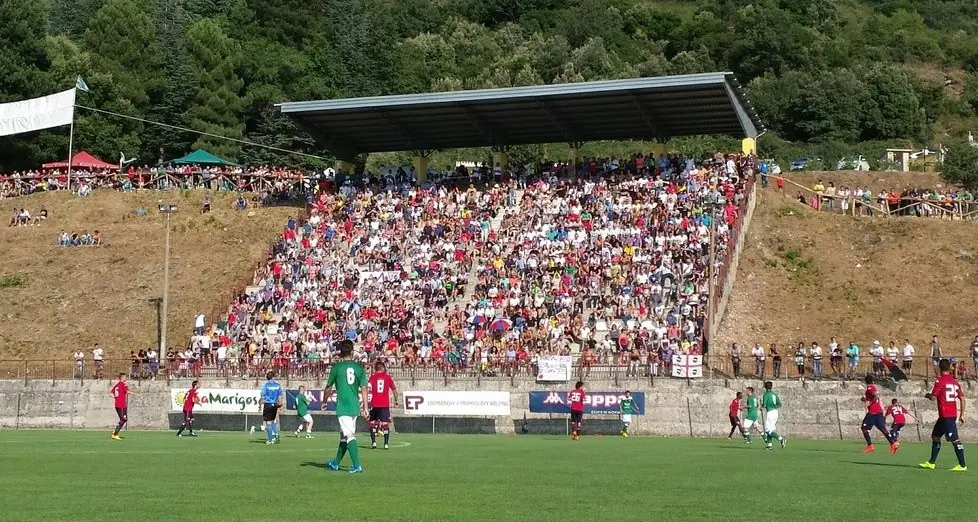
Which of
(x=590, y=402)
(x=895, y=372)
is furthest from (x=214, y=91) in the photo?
(x=895, y=372)

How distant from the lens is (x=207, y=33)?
10162cm

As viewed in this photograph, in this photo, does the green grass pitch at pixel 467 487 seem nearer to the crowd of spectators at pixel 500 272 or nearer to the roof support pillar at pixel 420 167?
the crowd of spectators at pixel 500 272

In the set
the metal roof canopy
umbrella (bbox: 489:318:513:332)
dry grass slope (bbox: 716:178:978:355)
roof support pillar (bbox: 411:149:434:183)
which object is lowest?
umbrella (bbox: 489:318:513:332)

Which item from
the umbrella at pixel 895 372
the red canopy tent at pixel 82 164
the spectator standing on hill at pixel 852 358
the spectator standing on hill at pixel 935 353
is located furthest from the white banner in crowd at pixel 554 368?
the red canopy tent at pixel 82 164

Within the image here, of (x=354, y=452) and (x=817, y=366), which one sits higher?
(x=817, y=366)

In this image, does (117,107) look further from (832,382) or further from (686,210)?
(832,382)

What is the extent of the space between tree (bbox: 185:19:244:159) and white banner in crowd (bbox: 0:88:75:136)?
20367mm

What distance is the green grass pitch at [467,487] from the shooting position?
541 inches

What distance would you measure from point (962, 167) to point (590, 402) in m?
40.9

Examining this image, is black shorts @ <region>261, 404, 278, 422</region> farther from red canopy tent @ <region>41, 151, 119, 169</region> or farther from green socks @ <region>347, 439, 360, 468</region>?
red canopy tent @ <region>41, 151, 119, 169</region>

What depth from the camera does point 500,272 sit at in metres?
49.0

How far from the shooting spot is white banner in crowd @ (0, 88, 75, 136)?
235 ft

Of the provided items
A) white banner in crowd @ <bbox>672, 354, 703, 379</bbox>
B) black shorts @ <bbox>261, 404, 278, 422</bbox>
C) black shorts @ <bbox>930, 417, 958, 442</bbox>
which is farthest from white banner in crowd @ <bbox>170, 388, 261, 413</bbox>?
black shorts @ <bbox>930, 417, 958, 442</bbox>

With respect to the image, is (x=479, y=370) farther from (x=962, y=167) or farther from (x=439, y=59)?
(x=439, y=59)
